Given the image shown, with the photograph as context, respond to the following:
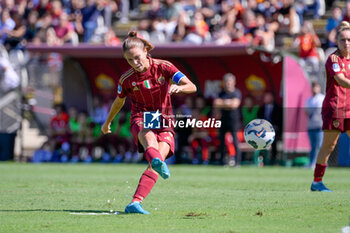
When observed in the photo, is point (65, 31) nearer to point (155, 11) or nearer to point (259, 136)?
point (155, 11)

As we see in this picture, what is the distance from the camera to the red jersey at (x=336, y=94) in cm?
1034

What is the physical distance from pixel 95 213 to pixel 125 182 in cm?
510

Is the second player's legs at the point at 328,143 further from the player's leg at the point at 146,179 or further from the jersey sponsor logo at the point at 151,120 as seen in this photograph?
the player's leg at the point at 146,179

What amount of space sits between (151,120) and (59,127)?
46.7 ft

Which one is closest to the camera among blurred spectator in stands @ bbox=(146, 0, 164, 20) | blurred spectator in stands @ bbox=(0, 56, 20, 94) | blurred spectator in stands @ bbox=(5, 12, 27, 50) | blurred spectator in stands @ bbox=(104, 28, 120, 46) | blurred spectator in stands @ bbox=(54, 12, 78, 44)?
blurred spectator in stands @ bbox=(104, 28, 120, 46)

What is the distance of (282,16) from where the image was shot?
73.5 feet

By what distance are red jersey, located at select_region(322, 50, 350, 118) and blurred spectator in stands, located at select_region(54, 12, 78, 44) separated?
14966 millimetres

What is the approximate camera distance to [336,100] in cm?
1061

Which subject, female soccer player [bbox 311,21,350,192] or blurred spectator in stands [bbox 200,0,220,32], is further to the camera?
blurred spectator in stands [bbox 200,0,220,32]

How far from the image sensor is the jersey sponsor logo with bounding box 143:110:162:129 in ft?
27.3

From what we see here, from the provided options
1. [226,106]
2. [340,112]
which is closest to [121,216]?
[340,112]

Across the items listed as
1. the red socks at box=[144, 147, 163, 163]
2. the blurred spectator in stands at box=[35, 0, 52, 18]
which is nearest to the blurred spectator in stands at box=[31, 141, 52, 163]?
the blurred spectator in stands at box=[35, 0, 52, 18]

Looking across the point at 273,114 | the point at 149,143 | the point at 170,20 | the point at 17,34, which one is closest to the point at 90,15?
the point at 17,34

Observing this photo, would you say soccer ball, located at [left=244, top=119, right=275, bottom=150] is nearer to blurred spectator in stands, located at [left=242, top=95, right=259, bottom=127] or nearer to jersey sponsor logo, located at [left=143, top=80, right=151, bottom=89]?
jersey sponsor logo, located at [left=143, top=80, right=151, bottom=89]
